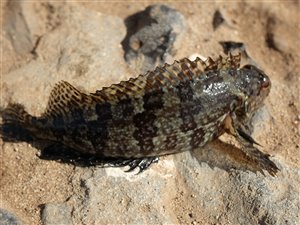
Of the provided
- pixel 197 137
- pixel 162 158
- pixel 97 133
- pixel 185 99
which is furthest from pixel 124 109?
pixel 197 137

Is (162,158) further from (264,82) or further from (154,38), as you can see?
(154,38)

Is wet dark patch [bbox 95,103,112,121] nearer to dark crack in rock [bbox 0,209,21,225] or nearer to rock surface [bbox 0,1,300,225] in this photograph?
rock surface [bbox 0,1,300,225]

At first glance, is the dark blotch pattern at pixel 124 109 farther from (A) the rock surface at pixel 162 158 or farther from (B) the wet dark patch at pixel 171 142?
(A) the rock surface at pixel 162 158

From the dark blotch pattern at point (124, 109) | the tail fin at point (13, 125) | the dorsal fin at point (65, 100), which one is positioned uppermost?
the dark blotch pattern at point (124, 109)

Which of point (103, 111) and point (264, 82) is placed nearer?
point (103, 111)

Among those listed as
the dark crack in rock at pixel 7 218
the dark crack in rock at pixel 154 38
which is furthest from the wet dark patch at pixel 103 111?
the dark crack in rock at pixel 154 38
